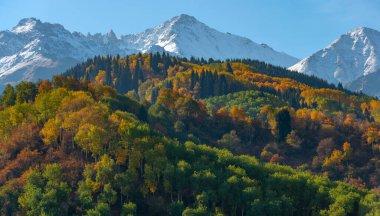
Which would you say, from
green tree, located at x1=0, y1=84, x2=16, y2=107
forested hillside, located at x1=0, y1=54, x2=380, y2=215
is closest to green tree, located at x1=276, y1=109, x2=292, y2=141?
forested hillside, located at x1=0, y1=54, x2=380, y2=215

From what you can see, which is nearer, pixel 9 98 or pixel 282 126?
pixel 9 98

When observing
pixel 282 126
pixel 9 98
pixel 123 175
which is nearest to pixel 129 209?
pixel 123 175

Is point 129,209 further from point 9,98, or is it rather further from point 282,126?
point 282,126

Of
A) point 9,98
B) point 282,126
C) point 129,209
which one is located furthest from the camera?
point 282,126

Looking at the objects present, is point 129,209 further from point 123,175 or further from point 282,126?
point 282,126

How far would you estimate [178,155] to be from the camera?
131125 millimetres

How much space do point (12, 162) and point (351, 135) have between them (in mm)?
105857

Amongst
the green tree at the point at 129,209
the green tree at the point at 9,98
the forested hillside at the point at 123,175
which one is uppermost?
the green tree at the point at 9,98

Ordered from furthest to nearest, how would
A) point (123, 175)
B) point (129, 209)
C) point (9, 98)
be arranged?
point (9, 98), point (123, 175), point (129, 209)

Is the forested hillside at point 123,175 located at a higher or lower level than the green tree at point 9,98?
lower

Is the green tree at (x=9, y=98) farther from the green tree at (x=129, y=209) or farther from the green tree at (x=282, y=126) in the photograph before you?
the green tree at (x=282, y=126)

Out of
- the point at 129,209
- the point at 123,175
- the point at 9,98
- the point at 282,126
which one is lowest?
the point at 129,209

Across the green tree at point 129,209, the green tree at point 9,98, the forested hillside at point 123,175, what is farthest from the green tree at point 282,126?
the green tree at point 129,209

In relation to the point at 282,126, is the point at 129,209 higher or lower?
lower
